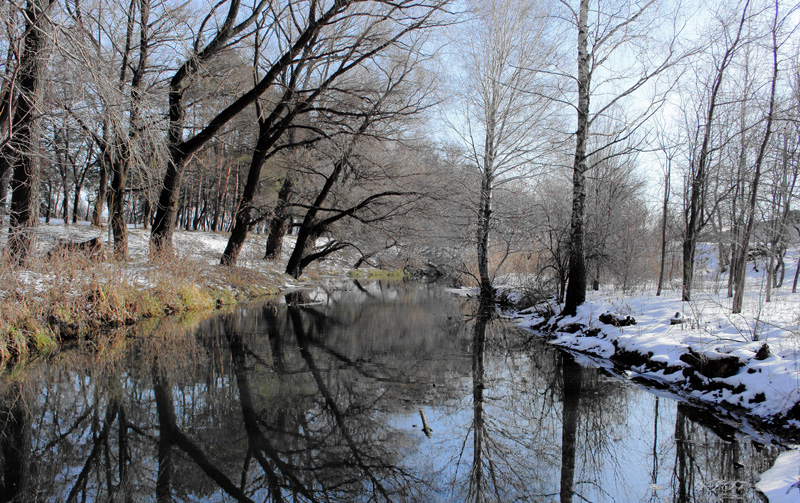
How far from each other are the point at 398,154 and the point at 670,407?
14350 millimetres

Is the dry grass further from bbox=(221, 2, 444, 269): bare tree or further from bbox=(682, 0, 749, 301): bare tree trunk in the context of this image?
bbox=(682, 0, 749, 301): bare tree trunk

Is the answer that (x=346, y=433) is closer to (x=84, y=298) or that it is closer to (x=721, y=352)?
(x=721, y=352)

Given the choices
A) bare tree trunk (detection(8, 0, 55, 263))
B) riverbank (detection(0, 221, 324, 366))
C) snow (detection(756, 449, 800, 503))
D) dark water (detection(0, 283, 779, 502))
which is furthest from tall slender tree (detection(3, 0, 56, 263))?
snow (detection(756, 449, 800, 503))

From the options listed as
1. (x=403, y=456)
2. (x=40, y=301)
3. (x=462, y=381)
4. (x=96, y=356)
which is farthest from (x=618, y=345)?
(x=40, y=301)

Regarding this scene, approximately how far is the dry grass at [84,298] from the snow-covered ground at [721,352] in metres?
8.37

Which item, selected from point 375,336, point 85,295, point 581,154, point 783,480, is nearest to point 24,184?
point 85,295

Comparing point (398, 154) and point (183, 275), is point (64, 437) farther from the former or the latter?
point (398, 154)

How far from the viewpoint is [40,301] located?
689 centimetres

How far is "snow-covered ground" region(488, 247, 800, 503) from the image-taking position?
4.54 m

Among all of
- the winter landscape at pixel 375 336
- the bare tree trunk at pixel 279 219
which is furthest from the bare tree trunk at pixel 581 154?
the bare tree trunk at pixel 279 219

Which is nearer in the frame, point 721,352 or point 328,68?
point 721,352

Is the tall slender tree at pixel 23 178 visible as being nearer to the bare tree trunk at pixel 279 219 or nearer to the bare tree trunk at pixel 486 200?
the bare tree trunk at pixel 279 219

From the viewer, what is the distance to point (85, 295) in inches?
317

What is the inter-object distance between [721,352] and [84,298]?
387 inches
